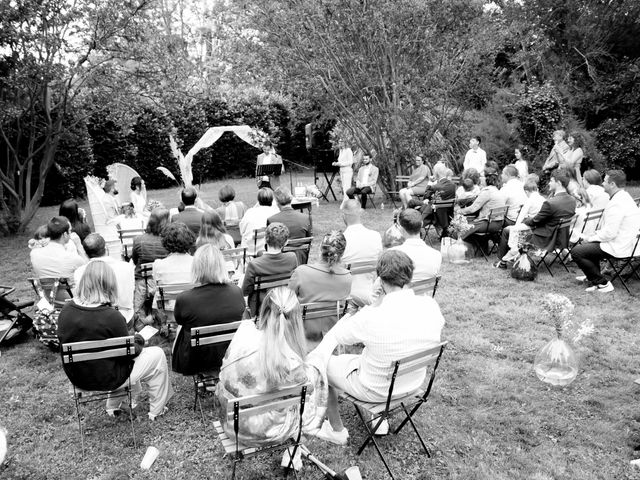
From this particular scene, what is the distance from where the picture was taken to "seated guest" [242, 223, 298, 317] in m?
5.00

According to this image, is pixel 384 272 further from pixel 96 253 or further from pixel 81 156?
pixel 81 156

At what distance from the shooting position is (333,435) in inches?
153

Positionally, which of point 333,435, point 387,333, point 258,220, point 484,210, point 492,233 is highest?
point 387,333

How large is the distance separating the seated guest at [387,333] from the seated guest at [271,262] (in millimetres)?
1489

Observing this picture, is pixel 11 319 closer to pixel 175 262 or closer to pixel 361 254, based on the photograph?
pixel 175 262

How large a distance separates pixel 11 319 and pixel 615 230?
→ 7044mm

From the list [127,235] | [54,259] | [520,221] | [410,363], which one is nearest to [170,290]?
[54,259]

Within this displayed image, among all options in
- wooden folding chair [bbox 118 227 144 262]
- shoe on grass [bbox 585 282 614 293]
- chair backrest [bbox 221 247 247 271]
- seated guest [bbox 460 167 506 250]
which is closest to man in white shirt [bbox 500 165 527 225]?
seated guest [bbox 460 167 506 250]

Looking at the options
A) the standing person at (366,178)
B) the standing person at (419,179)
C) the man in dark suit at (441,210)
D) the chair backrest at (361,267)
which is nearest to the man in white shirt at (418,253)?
the chair backrest at (361,267)

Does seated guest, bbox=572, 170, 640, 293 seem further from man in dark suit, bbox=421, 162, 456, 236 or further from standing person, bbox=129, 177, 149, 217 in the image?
standing person, bbox=129, 177, 149, 217

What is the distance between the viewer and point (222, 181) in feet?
67.9

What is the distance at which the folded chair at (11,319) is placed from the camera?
577 centimetres

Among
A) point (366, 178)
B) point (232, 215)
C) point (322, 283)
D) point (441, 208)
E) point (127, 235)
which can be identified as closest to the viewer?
point (322, 283)

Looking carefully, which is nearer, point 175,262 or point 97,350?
point 97,350
